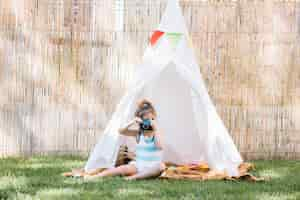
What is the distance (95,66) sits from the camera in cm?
645

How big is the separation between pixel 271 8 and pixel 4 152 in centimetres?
Answer: 288

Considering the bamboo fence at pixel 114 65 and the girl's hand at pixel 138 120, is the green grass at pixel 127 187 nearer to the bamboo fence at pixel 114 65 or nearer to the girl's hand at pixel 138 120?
the girl's hand at pixel 138 120

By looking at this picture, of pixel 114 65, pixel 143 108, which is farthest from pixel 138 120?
pixel 114 65

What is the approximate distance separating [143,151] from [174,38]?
3.29ft

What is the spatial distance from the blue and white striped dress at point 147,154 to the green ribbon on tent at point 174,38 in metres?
0.82

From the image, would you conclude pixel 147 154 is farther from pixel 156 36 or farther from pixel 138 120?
pixel 156 36

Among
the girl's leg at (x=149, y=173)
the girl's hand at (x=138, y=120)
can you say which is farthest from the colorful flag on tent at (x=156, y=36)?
the girl's leg at (x=149, y=173)

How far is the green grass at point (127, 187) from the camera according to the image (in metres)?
4.53

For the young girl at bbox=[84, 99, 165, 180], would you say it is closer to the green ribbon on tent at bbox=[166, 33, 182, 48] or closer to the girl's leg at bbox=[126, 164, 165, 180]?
the girl's leg at bbox=[126, 164, 165, 180]

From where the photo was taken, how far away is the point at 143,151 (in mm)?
5484

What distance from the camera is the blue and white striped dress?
5398 mm

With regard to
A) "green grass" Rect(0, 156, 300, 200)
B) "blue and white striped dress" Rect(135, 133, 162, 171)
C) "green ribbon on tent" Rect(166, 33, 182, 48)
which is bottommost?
"green grass" Rect(0, 156, 300, 200)

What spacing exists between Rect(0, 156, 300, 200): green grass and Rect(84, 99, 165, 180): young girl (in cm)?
13

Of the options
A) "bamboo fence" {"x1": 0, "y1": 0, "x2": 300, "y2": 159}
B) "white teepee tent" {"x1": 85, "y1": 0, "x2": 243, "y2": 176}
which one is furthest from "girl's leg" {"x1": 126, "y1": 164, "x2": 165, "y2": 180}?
"bamboo fence" {"x1": 0, "y1": 0, "x2": 300, "y2": 159}
